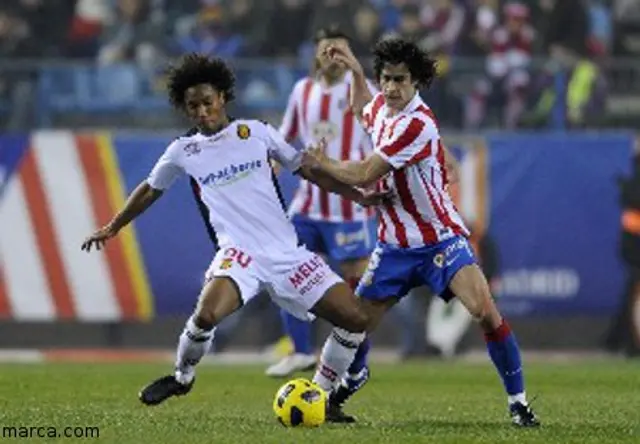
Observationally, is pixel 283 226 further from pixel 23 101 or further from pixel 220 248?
pixel 23 101

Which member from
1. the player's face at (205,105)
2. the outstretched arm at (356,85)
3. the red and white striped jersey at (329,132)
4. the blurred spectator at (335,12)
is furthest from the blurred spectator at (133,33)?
the player's face at (205,105)

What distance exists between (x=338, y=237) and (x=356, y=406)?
2.97 metres

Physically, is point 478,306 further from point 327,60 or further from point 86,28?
point 86,28

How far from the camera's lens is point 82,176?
69.4ft

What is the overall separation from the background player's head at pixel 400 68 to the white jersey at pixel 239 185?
0.70 metres

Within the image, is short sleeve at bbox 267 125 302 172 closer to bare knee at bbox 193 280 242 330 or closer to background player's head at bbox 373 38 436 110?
background player's head at bbox 373 38 436 110

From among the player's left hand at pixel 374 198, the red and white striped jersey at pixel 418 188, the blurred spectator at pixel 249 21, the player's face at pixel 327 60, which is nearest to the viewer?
the red and white striped jersey at pixel 418 188

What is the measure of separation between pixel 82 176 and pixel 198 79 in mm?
9608

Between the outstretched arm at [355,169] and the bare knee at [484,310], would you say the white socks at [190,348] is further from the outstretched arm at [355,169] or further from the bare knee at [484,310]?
the bare knee at [484,310]

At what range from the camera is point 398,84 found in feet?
37.7

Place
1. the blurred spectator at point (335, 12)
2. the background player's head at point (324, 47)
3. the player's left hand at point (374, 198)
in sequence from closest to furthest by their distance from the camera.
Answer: the player's left hand at point (374, 198), the background player's head at point (324, 47), the blurred spectator at point (335, 12)

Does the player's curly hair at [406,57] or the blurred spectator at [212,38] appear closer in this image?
the player's curly hair at [406,57]

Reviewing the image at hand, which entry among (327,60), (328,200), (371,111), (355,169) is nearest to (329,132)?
(328,200)

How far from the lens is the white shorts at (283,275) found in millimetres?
11547
